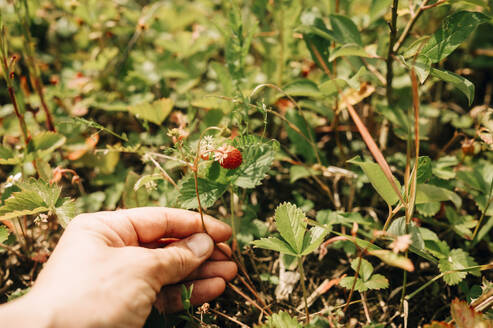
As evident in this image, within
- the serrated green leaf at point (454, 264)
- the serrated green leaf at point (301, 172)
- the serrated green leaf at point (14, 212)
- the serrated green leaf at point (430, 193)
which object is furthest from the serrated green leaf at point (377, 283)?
the serrated green leaf at point (14, 212)

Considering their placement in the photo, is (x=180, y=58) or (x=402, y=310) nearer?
(x=402, y=310)

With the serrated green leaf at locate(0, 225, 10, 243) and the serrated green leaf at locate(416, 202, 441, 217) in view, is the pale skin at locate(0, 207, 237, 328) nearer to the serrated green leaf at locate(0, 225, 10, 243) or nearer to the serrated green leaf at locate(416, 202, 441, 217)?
the serrated green leaf at locate(0, 225, 10, 243)

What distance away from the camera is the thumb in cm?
122

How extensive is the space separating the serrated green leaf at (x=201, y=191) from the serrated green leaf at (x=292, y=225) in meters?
0.28

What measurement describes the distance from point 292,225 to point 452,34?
0.97 m

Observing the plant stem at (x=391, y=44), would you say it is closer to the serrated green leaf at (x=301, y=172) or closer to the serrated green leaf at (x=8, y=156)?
the serrated green leaf at (x=301, y=172)

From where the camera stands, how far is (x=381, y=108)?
1806mm

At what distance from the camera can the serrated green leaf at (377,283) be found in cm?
133

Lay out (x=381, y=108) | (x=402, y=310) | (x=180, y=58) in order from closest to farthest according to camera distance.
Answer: (x=402, y=310) < (x=381, y=108) < (x=180, y=58)

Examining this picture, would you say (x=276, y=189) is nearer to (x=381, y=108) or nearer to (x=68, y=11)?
(x=381, y=108)

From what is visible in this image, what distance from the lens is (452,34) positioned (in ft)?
4.58

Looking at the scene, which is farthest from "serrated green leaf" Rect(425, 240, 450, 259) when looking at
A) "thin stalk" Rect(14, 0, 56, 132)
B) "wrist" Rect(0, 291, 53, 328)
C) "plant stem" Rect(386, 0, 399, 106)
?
"thin stalk" Rect(14, 0, 56, 132)

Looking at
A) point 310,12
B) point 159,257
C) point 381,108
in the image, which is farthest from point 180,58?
point 159,257

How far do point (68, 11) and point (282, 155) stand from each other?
216 centimetres
